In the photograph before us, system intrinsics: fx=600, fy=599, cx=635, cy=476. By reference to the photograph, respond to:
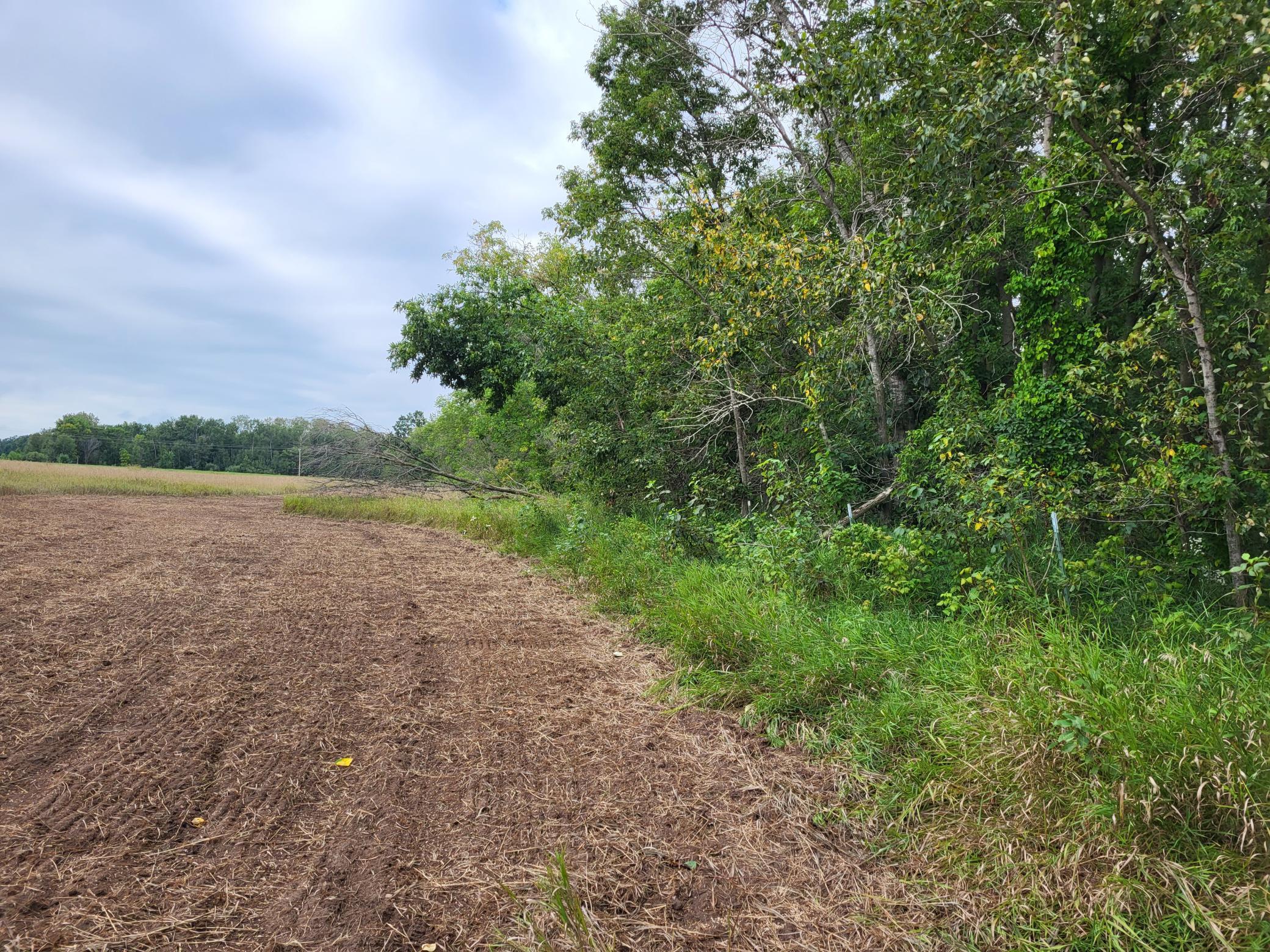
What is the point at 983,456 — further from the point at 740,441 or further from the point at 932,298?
the point at 740,441

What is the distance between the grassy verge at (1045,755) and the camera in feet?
5.89

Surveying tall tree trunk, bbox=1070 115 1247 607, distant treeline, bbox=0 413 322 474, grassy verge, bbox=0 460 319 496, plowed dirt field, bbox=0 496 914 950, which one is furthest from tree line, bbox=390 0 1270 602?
distant treeline, bbox=0 413 322 474

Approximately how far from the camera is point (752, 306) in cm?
655

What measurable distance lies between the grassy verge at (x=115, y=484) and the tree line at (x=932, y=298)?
34.9ft

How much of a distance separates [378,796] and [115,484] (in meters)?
26.1

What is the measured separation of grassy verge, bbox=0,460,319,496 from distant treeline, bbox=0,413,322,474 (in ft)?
67.6

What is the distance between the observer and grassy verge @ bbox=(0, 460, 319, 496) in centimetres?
1853

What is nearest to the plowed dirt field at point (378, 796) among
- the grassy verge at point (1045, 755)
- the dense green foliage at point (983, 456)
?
the grassy verge at point (1045, 755)

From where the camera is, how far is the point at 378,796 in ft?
8.51

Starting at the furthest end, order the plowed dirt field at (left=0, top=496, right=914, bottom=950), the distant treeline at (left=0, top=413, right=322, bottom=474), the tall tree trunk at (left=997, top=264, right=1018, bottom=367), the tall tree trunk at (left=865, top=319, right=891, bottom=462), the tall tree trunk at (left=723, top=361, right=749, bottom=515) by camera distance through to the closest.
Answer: the distant treeline at (left=0, top=413, right=322, bottom=474) < the tall tree trunk at (left=997, top=264, right=1018, bottom=367) < the tall tree trunk at (left=723, top=361, right=749, bottom=515) < the tall tree trunk at (left=865, top=319, right=891, bottom=462) < the plowed dirt field at (left=0, top=496, right=914, bottom=950)

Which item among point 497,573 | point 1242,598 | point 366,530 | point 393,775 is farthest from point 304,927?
point 366,530

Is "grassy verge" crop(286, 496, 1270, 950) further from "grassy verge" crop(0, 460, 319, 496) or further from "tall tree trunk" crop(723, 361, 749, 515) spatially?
"grassy verge" crop(0, 460, 319, 496)

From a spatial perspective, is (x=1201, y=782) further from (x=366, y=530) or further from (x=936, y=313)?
(x=366, y=530)

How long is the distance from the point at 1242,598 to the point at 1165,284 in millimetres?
Answer: 1984
